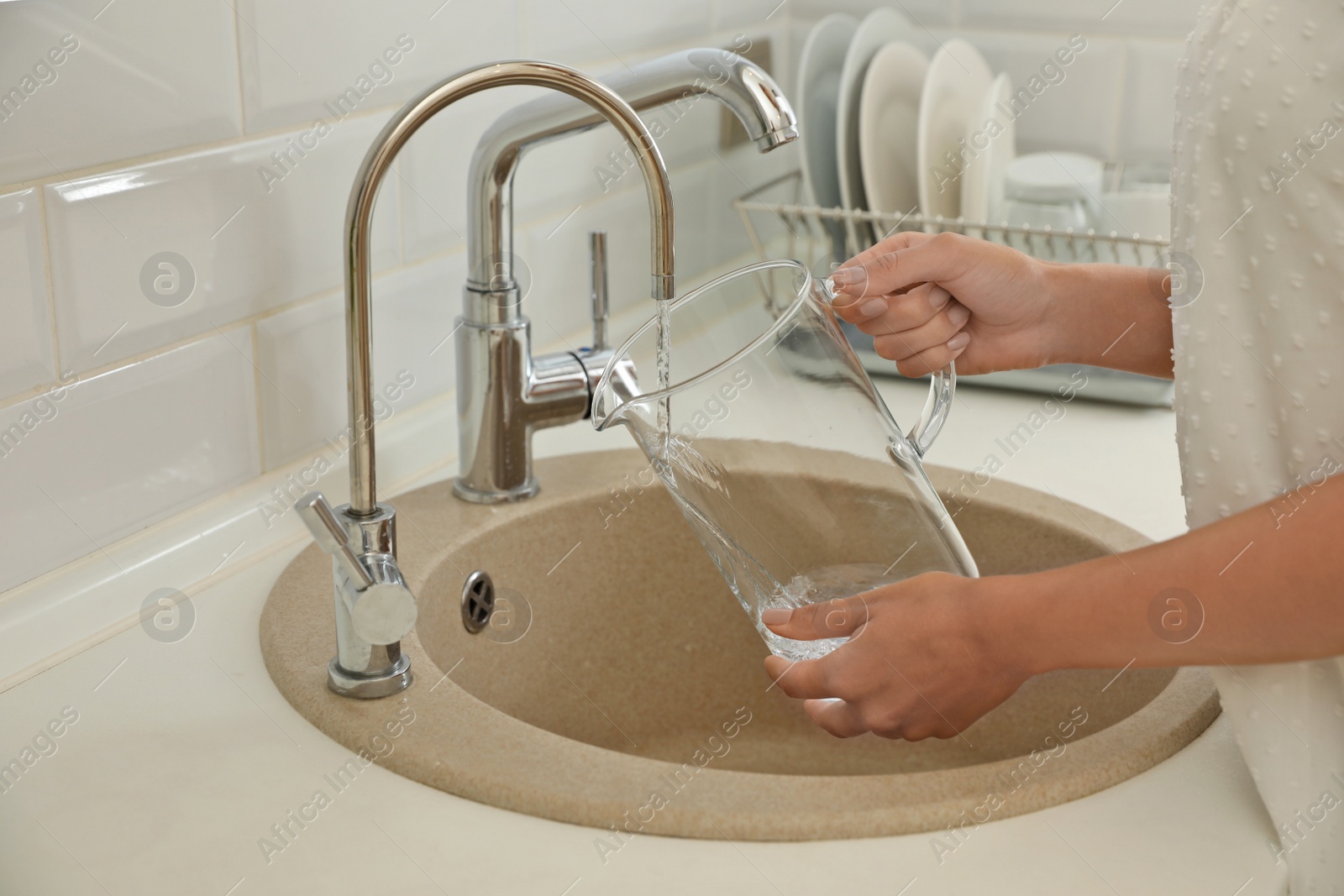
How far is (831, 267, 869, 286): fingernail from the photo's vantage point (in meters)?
0.71

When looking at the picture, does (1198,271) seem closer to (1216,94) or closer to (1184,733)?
(1216,94)

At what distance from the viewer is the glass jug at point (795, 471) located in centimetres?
60

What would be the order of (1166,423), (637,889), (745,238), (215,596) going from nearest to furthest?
(637,889) → (215,596) → (1166,423) → (745,238)

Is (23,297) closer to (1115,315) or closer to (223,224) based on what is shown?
(223,224)

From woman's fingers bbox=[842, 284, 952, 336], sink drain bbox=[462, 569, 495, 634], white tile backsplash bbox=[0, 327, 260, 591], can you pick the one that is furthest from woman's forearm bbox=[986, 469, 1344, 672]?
white tile backsplash bbox=[0, 327, 260, 591]

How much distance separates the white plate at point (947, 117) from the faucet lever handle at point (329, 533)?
0.67 meters

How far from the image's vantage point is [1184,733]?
2.02 ft

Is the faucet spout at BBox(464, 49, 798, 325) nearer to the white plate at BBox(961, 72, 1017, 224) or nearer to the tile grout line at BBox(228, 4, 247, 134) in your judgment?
the tile grout line at BBox(228, 4, 247, 134)

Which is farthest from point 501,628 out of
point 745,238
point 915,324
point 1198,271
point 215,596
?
point 745,238

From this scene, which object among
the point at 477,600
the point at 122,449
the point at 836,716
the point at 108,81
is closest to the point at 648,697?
the point at 477,600

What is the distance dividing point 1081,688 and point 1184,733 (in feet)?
0.58

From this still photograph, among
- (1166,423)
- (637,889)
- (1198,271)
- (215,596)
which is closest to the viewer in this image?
(637,889)

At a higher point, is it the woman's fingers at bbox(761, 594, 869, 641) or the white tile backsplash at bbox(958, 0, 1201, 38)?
the white tile backsplash at bbox(958, 0, 1201, 38)

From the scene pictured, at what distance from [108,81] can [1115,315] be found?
0.56 meters
